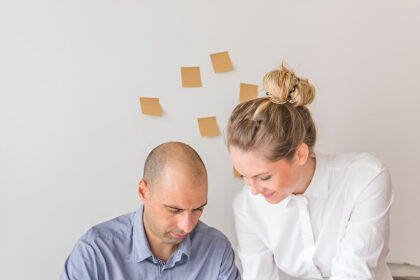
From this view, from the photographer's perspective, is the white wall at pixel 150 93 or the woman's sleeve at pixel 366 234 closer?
the woman's sleeve at pixel 366 234

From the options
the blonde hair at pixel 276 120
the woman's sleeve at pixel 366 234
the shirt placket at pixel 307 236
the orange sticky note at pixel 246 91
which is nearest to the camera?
the blonde hair at pixel 276 120

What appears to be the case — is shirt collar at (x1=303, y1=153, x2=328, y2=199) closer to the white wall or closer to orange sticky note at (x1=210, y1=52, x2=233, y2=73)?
the white wall

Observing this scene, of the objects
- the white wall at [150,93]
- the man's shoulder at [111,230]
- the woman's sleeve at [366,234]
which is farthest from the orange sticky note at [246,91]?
the man's shoulder at [111,230]

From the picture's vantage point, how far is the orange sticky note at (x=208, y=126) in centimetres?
194

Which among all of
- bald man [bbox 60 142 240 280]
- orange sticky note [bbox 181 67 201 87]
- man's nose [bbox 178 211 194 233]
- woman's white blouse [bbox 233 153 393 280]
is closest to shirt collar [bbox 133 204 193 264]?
bald man [bbox 60 142 240 280]

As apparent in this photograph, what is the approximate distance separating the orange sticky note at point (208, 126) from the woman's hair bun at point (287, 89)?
1.41 ft

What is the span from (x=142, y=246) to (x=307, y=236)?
0.60m

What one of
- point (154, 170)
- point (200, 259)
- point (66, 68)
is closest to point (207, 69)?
point (66, 68)

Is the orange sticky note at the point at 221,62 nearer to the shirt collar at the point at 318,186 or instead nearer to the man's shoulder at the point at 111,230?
the shirt collar at the point at 318,186

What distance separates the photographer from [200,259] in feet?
4.90

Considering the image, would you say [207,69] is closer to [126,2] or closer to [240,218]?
[126,2]

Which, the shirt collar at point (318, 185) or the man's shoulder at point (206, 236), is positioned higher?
the shirt collar at point (318, 185)

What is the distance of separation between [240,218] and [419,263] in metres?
0.83

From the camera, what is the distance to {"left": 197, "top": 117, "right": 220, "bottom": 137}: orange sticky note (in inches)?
76.4
